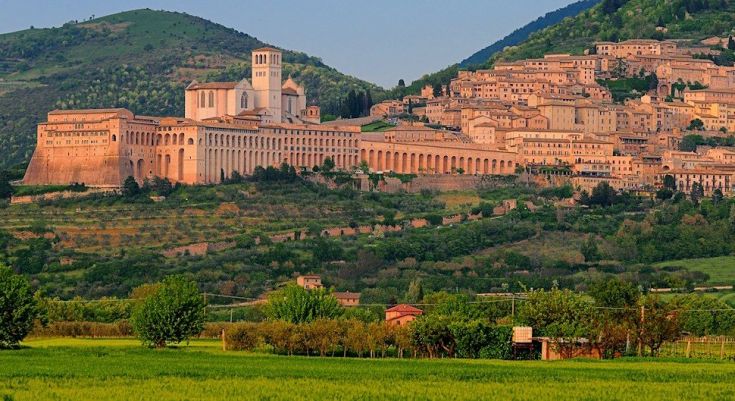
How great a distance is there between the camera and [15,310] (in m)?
67.6

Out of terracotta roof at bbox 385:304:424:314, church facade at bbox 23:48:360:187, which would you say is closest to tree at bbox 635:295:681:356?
terracotta roof at bbox 385:304:424:314

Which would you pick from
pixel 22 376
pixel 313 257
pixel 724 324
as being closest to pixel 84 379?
pixel 22 376

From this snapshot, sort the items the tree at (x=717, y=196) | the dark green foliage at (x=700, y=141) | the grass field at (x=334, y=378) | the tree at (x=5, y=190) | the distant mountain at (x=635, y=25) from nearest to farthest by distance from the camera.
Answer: the grass field at (x=334, y=378), the tree at (x=5, y=190), the tree at (x=717, y=196), the dark green foliage at (x=700, y=141), the distant mountain at (x=635, y=25)

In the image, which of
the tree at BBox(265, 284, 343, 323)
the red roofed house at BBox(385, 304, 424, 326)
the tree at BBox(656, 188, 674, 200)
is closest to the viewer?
the tree at BBox(265, 284, 343, 323)

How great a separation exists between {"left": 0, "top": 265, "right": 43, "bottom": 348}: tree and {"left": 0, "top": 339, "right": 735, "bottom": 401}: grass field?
3941 mm

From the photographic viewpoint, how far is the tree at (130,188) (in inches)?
4259

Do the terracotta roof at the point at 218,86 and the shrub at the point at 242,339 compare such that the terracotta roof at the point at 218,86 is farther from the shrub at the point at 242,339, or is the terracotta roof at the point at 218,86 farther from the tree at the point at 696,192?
the shrub at the point at 242,339

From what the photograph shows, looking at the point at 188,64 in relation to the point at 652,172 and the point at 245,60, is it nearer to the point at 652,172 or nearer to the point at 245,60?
the point at 245,60

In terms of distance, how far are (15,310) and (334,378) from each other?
19.5 m

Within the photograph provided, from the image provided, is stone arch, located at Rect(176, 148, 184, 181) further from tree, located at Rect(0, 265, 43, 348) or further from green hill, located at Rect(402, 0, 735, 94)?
tree, located at Rect(0, 265, 43, 348)

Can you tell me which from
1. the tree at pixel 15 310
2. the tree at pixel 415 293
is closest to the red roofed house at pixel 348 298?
the tree at pixel 415 293

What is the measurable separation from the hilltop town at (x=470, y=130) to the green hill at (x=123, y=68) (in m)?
14.2

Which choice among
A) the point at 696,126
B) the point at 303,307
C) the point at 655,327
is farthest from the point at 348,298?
the point at 696,126

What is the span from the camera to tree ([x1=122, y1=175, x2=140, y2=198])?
10819 centimetres
